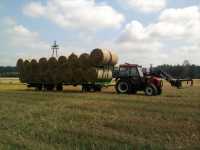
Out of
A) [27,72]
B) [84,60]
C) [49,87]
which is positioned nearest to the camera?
[84,60]

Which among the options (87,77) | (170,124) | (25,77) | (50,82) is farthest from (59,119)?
(25,77)

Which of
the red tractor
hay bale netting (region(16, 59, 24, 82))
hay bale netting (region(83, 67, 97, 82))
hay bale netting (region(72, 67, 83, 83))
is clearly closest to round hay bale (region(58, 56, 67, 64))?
hay bale netting (region(72, 67, 83, 83))

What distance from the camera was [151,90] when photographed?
22.3 m

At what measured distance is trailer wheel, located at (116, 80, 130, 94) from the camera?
76.7 feet

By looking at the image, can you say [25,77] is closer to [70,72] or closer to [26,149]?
[70,72]

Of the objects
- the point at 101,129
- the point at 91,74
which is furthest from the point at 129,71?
the point at 101,129

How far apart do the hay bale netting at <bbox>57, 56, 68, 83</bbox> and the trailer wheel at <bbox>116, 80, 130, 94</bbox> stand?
4.25 m

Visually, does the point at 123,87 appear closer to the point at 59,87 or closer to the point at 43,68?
the point at 59,87

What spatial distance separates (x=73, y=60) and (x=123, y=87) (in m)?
4.17

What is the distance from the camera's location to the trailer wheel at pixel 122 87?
76.7 ft

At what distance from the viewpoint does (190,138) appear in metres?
8.55

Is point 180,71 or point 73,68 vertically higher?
point 180,71

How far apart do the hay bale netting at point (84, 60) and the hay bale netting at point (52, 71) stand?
7.78ft

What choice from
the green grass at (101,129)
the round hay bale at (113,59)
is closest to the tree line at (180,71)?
the round hay bale at (113,59)
